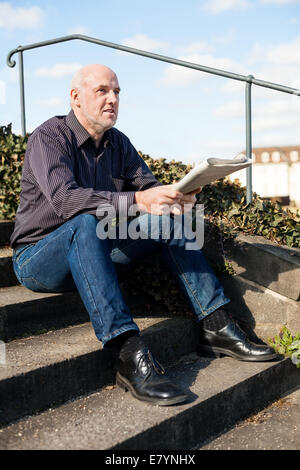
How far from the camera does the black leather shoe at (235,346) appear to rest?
2766 mm

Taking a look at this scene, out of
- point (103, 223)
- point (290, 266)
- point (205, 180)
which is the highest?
point (205, 180)

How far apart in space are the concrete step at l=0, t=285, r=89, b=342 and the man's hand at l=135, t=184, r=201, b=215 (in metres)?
0.74

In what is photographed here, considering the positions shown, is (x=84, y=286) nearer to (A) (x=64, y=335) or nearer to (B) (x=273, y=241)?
(A) (x=64, y=335)

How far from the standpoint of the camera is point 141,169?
3197 millimetres

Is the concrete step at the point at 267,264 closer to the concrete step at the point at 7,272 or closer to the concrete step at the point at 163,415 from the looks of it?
the concrete step at the point at 163,415

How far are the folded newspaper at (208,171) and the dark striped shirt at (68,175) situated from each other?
32 centimetres

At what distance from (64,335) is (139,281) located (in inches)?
28.6

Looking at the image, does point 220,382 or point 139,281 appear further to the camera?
point 139,281

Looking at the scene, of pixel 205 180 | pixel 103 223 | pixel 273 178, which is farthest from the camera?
pixel 273 178

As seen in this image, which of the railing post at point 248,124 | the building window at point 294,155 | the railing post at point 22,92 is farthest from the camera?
the building window at point 294,155

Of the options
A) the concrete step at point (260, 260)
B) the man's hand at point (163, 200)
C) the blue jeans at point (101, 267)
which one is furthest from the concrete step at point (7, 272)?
the concrete step at point (260, 260)

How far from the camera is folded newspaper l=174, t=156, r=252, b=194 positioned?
6.61 ft
